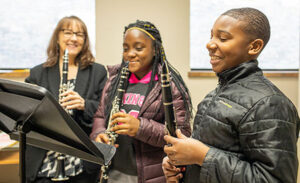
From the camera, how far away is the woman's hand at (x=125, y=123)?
4.81 ft

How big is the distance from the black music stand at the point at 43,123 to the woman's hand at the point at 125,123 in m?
0.35

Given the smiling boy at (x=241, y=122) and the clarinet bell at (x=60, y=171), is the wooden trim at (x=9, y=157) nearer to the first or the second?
the clarinet bell at (x=60, y=171)

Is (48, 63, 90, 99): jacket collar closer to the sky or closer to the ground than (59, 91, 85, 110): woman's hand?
closer to the sky

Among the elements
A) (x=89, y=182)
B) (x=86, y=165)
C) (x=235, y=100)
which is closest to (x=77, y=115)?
(x=86, y=165)

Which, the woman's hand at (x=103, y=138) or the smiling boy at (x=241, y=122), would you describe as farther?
the woman's hand at (x=103, y=138)

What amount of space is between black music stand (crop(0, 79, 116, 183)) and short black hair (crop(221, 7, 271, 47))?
25.8 inches

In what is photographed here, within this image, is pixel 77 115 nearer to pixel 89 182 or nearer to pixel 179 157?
pixel 89 182

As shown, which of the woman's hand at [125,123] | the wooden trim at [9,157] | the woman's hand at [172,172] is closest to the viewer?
the woman's hand at [172,172]

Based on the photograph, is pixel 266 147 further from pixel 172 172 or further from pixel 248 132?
pixel 172 172

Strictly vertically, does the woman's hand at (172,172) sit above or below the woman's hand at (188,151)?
below

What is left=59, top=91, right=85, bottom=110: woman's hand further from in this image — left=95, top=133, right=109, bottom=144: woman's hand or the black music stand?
the black music stand

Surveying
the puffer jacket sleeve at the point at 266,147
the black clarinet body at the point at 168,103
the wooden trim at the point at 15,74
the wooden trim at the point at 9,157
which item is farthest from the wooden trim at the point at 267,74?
the puffer jacket sleeve at the point at 266,147

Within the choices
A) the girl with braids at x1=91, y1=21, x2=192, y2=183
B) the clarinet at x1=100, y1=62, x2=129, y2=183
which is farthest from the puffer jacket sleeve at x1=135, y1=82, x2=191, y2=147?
the clarinet at x1=100, y1=62, x2=129, y2=183

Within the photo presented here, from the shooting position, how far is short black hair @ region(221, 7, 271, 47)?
0.97m
